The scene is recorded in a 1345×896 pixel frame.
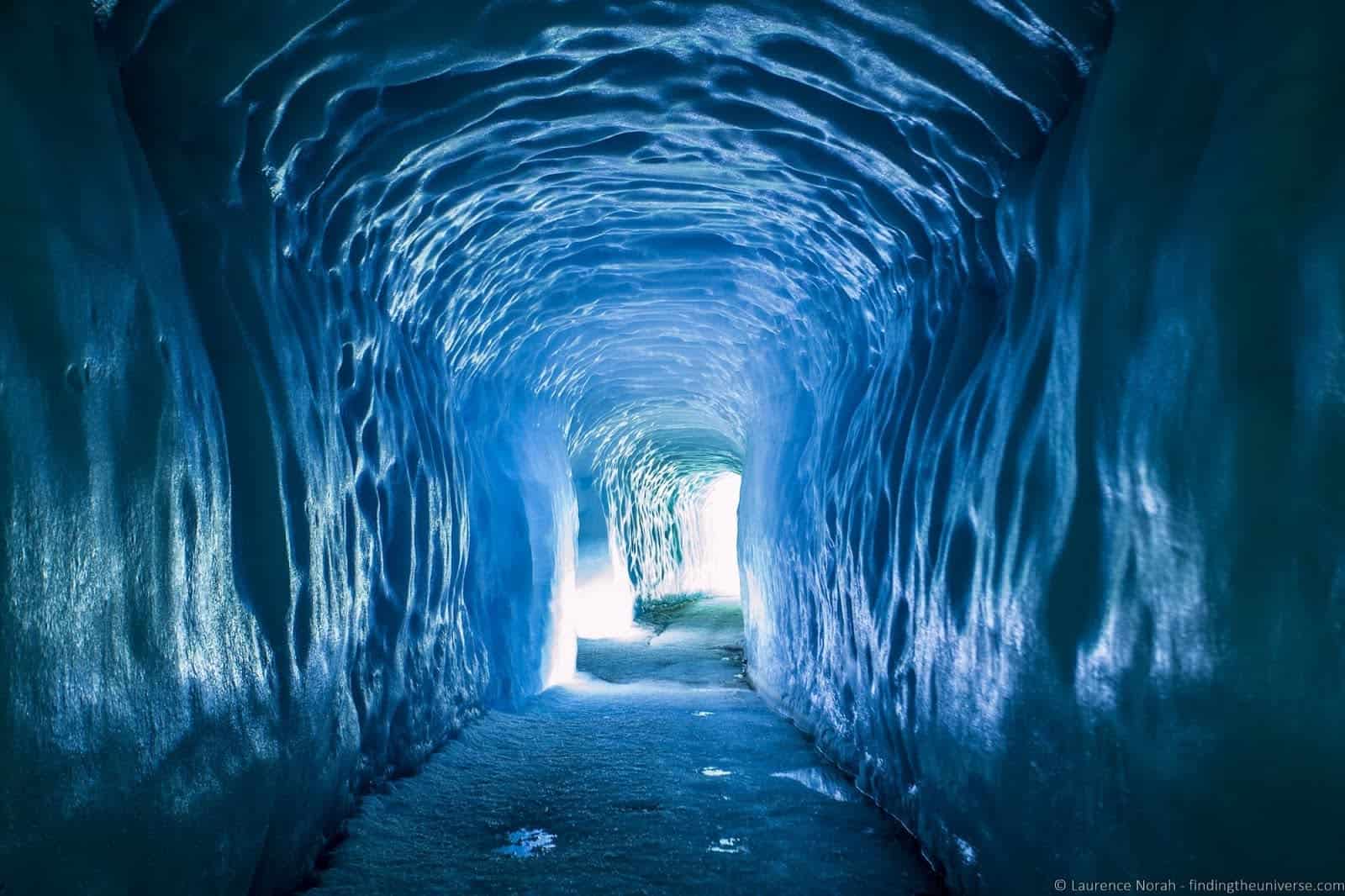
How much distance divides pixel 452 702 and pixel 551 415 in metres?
3.94

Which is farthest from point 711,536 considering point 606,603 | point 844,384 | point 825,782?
point 825,782

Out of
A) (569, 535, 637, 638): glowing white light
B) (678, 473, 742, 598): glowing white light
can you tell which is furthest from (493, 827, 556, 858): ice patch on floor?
(678, 473, 742, 598): glowing white light

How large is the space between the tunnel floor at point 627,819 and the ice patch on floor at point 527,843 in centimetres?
1

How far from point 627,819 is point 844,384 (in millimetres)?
2984

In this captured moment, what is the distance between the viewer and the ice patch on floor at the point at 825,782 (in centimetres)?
441

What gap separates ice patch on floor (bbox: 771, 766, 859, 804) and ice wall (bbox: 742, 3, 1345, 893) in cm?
74

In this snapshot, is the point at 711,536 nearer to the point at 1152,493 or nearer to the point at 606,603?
the point at 606,603

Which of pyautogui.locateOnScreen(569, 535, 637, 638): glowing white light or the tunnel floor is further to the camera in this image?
pyautogui.locateOnScreen(569, 535, 637, 638): glowing white light

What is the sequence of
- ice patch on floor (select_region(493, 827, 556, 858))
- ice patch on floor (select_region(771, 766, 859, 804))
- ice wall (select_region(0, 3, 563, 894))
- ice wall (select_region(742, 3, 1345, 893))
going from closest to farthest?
1. ice wall (select_region(742, 3, 1345, 893))
2. ice wall (select_region(0, 3, 563, 894))
3. ice patch on floor (select_region(493, 827, 556, 858))
4. ice patch on floor (select_region(771, 766, 859, 804))

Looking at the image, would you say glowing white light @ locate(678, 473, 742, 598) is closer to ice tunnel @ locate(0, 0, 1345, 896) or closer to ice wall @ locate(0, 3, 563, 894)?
ice tunnel @ locate(0, 0, 1345, 896)

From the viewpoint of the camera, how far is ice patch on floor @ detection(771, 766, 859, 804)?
14.5 ft

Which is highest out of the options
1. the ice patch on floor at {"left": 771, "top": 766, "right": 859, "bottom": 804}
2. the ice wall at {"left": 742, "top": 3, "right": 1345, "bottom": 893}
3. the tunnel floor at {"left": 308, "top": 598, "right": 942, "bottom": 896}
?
the ice wall at {"left": 742, "top": 3, "right": 1345, "bottom": 893}

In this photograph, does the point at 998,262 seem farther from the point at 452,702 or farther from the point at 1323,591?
the point at 452,702

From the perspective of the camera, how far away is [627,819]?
4.05m
